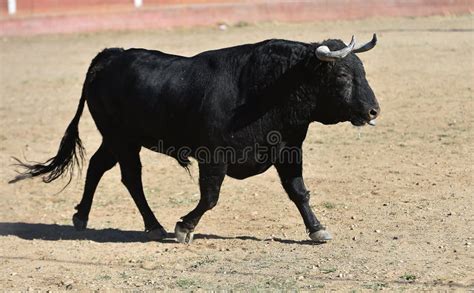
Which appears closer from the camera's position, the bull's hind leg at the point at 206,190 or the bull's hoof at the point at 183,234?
the bull's hind leg at the point at 206,190

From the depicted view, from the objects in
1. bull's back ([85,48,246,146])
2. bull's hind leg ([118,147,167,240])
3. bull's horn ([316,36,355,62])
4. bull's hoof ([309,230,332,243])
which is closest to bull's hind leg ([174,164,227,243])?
bull's back ([85,48,246,146])

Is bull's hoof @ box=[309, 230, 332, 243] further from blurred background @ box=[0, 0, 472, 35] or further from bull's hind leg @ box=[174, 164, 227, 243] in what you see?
blurred background @ box=[0, 0, 472, 35]

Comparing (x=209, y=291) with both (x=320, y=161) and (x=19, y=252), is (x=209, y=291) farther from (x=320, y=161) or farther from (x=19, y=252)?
(x=320, y=161)

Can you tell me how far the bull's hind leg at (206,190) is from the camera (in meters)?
8.17

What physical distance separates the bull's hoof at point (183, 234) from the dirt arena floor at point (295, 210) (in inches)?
2.9

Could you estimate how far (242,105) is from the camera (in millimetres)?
8117

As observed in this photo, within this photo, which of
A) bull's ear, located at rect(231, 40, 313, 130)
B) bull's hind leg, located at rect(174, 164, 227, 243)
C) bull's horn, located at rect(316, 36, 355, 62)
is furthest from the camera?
bull's hind leg, located at rect(174, 164, 227, 243)

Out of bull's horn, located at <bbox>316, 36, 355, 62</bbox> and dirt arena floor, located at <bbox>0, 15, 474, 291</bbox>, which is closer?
dirt arena floor, located at <bbox>0, 15, 474, 291</bbox>

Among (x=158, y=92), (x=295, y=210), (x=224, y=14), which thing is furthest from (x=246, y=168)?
(x=224, y=14)

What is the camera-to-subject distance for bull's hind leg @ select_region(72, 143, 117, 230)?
930 centimetres

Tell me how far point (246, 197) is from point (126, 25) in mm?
11546

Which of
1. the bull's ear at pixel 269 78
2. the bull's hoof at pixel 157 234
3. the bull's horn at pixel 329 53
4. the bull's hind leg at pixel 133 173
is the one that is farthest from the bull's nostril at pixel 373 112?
the bull's hind leg at pixel 133 173

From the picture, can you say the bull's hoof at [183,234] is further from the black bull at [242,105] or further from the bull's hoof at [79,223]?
the bull's hoof at [79,223]

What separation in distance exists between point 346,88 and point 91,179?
2.82 meters
